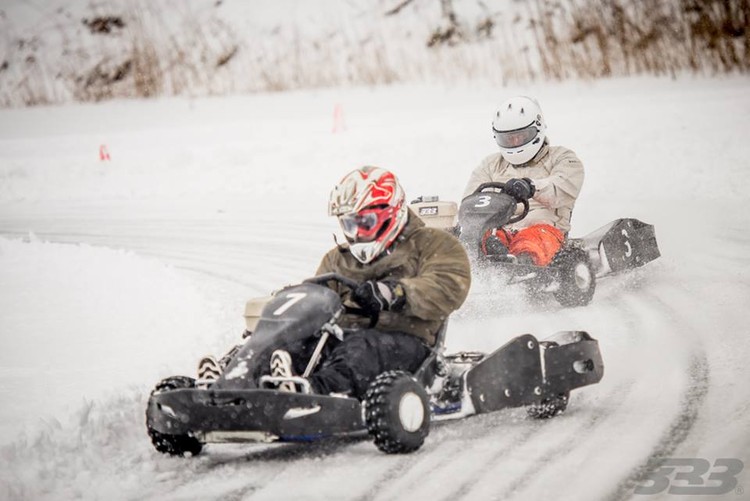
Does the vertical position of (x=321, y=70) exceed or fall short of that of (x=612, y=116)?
it exceeds it

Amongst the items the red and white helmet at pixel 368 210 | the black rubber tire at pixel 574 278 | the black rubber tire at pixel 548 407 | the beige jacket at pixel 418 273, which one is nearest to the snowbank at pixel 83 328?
the beige jacket at pixel 418 273

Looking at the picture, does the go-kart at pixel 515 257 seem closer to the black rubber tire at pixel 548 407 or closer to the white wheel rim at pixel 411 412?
the black rubber tire at pixel 548 407

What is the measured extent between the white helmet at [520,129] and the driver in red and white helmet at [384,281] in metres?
3.20

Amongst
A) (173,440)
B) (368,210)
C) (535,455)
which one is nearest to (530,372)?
→ (535,455)

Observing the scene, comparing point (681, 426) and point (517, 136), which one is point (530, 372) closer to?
point (681, 426)

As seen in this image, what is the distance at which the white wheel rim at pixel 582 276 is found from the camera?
24.8 feet

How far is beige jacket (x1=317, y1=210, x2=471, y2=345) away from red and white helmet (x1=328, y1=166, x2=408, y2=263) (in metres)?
0.08

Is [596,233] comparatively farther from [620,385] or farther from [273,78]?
[273,78]

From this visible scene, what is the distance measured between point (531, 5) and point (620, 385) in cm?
1719

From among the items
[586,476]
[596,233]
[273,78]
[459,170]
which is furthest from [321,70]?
[586,476]

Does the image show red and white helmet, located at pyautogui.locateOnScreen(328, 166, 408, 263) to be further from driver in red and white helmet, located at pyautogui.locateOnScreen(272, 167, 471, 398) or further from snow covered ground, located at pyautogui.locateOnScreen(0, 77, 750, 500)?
snow covered ground, located at pyautogui.locateOnScreen(0, 77, 750, 500)

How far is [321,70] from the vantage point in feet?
70.4

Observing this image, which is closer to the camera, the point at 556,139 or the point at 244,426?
the point at 244,426

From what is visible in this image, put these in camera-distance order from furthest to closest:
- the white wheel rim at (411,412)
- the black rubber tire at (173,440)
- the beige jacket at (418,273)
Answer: the beige jacket at (418,273), the black rubber tire at (173,440), the white wheel rim at (411,412)
